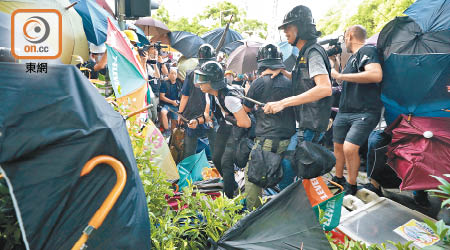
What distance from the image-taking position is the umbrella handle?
41.2 inches

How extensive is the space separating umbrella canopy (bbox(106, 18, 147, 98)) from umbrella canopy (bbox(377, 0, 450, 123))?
116 inches

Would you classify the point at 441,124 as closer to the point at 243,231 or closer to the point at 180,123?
the point at 243,231

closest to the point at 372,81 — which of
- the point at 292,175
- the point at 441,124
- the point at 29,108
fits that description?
the point at 441,124

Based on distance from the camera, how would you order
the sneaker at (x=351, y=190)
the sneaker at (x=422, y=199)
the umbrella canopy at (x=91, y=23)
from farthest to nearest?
the umbrella canopy at (x=91, y=23) → the sneaker at (x=351, y=190) → the sneaker at (x=422, y=199)

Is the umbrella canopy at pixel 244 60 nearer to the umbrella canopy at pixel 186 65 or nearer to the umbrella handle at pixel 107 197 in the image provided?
the umbrella canopy at pixel 186 65

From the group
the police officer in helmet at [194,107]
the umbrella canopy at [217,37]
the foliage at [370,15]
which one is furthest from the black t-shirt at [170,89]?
the foliage at [370,15]

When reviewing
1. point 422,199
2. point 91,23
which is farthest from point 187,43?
point 422,199

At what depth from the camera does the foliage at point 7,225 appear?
1062 millimetres

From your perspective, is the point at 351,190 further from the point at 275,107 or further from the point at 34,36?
the point at 34,36

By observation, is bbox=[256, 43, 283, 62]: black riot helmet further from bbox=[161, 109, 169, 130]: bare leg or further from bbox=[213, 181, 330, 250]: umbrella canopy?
bbox=[161, 109, 169, 130]: bare leg

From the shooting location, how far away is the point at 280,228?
5.76ft

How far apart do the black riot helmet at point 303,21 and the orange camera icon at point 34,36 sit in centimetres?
203

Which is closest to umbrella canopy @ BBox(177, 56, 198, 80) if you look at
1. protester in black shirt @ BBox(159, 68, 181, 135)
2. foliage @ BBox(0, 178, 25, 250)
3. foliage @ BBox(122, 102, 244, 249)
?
protester in black shirt @ BBox(159, 68, 181, 135)

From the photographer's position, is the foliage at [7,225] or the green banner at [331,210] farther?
the green banner at [331,210]
